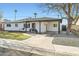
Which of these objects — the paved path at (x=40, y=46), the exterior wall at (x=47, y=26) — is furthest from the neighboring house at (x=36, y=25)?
the paved path at (x=40, y=46)

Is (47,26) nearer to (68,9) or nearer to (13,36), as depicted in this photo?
(68,9)

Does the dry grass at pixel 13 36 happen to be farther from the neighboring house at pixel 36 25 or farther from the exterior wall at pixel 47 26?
the exterior wall at pixel 47 26

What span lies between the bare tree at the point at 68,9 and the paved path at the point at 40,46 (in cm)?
34

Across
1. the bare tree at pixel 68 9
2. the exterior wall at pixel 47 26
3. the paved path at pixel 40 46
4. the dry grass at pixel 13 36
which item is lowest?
the paved path at pixel 40 46

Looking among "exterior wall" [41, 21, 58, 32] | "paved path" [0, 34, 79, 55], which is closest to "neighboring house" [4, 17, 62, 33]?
"exterior wall" [41, 21, 58, 32]

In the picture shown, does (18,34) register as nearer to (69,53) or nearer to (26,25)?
(26,25)

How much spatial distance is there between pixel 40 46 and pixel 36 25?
34 centimetres

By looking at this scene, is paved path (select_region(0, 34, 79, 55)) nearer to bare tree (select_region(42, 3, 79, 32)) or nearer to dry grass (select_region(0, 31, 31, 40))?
dry grass (select_region(0, 31, 31, 40))

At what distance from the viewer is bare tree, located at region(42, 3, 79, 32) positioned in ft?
18.0

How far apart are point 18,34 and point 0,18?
387 mm

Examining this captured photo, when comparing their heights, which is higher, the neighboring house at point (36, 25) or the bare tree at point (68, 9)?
the bare tree at point (68, 9)

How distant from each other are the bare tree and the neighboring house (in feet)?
0.48

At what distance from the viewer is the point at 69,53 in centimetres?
546

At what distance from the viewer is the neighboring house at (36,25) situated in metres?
5.52
